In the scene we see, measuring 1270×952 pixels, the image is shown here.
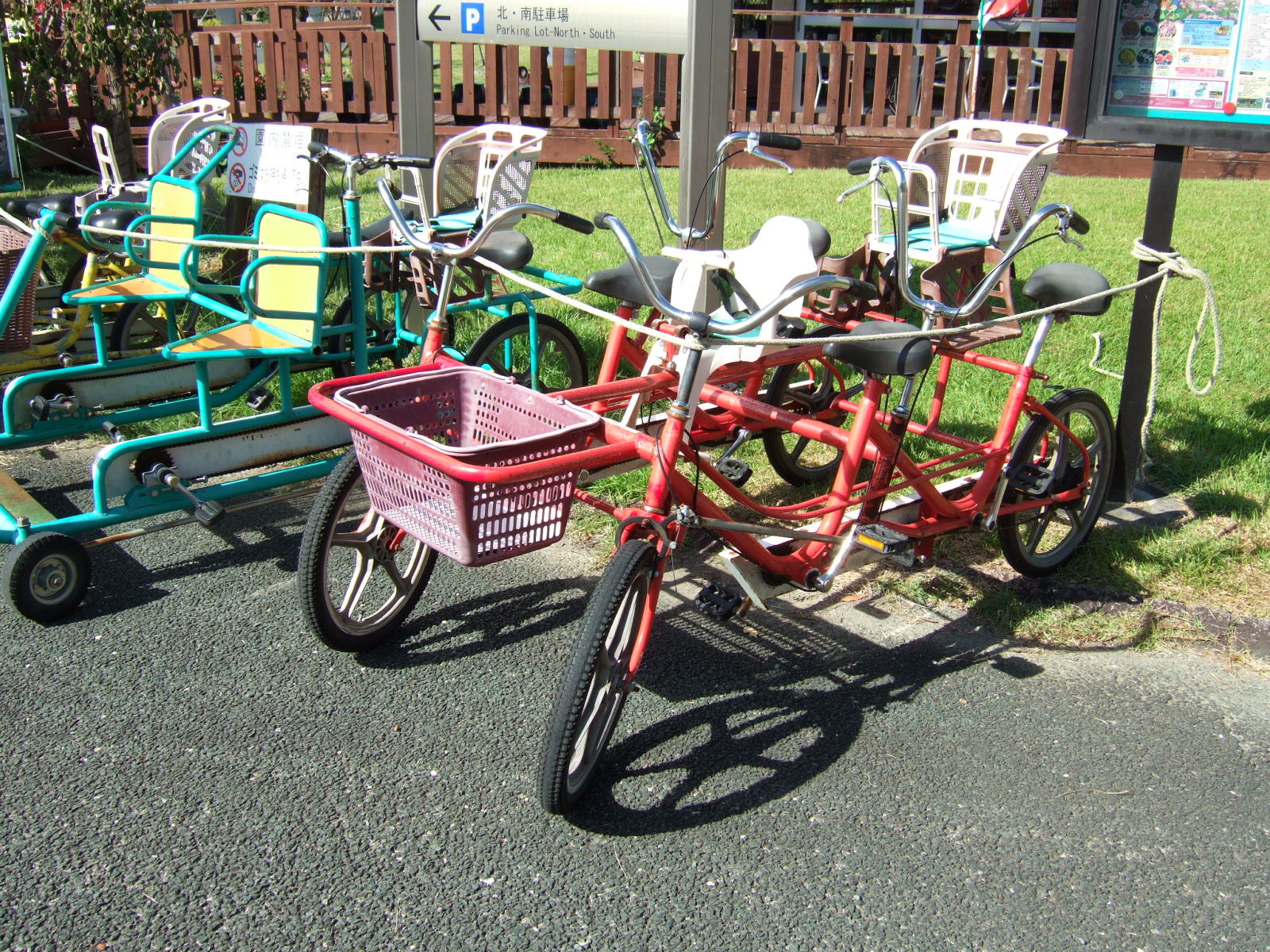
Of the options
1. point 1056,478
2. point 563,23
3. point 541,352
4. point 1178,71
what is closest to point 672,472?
point 1056,478

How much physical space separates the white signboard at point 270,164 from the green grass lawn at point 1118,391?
1.70 metres

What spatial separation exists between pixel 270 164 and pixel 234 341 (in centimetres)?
233

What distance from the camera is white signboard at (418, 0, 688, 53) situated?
5062 millimetres

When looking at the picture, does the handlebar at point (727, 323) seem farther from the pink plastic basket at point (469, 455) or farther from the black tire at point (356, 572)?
the black tire at point (356, 572)

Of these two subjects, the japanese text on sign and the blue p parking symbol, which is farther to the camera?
the blue p parking symbol

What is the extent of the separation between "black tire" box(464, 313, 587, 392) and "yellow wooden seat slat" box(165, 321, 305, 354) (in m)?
0.76

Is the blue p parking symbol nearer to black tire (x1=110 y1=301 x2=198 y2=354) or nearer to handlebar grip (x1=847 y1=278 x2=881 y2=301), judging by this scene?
black tire (x1=110 y1=301 x2=198 y2=354)

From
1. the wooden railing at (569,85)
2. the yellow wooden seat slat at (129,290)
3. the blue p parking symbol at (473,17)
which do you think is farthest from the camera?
the wooden railing at (569,85)

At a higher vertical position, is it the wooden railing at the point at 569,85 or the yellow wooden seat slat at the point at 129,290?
the wooden railing at the point at 569,85

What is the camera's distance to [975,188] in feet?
19.4

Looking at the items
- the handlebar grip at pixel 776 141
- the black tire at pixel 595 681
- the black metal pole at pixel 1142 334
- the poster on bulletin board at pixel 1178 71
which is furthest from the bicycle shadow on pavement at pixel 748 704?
the poster on bulletin board at pixel 1178 71

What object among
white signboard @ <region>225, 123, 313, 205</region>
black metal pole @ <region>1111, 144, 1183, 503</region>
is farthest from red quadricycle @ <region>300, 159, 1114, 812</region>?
white signboard @ <region>225, 123, 313, 205</region>

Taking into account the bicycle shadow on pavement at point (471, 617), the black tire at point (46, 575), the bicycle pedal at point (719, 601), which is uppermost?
the bicycle pedal at point (719, 601)

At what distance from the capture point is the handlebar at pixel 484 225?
10.6 ft
